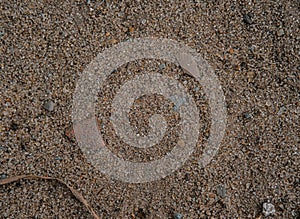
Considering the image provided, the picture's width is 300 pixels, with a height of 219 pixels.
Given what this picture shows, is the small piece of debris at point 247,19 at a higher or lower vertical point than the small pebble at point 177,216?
higher

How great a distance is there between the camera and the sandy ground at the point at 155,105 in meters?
1.59

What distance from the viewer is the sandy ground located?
159cm

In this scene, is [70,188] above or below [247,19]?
below

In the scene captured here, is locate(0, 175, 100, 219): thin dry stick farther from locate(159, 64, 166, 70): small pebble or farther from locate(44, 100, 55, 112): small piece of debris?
locate(159, 64, 166, 70): small pebble

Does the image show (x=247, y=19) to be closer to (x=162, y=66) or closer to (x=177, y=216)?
(x=162, y=66)

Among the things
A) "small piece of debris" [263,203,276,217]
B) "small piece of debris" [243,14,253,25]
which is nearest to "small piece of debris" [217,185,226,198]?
"small piece of debris" [263,203,276,217]

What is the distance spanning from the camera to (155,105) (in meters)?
1.62

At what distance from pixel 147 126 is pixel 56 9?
597 mm

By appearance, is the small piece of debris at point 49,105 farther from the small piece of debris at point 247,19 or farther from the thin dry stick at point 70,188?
the small piece of debris at point 247,19

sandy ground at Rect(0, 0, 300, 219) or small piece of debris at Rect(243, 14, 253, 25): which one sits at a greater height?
small piece of debris at Rect(243, 14, 253, 25)

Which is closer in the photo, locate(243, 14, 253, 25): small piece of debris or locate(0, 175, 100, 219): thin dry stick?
locate(0, 175, 100, 219): thin dry stick

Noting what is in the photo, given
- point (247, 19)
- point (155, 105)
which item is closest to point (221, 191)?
point (155, 105)

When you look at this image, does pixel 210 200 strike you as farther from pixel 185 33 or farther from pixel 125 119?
pixel 185 33

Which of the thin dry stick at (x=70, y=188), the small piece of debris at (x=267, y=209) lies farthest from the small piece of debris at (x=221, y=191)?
the thin dry stick at (x=70, y=188)
